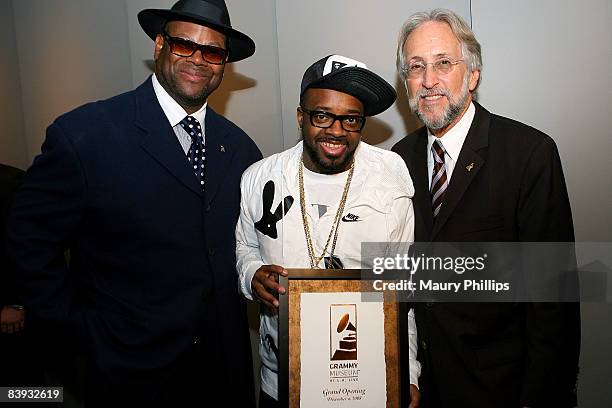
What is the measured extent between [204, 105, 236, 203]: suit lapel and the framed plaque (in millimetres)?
542

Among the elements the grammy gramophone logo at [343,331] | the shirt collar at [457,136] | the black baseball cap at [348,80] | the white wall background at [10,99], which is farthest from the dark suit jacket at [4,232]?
the shirt collar at [457,136]

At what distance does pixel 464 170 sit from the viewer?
1.91 metres

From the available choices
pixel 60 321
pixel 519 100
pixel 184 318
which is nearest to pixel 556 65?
pixel 519 100

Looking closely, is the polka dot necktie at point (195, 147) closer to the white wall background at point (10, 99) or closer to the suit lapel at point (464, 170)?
the suit lapel at point (464, 170)

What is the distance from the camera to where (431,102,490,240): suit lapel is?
1.89 meters

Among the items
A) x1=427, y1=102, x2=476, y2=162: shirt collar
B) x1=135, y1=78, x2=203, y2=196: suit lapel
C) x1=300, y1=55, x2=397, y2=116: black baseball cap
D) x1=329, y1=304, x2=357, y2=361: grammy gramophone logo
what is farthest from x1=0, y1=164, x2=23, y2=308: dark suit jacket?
x1=427, y1=102, x2=476, y2=162: shirt collar

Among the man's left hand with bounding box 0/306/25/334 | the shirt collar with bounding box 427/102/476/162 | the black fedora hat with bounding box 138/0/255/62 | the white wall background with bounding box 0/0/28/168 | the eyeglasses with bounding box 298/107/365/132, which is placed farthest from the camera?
the white wall background with bounding box 0/0/28/168

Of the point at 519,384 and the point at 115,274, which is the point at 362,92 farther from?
the point at 519,384

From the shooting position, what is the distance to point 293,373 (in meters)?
1.63

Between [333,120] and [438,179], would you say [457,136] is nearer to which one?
[438,179]

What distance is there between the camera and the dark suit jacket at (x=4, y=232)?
197 centimetres

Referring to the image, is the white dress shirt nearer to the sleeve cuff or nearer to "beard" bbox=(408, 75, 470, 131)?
the sleeve cuff

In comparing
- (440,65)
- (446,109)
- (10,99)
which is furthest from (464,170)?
(10,99)

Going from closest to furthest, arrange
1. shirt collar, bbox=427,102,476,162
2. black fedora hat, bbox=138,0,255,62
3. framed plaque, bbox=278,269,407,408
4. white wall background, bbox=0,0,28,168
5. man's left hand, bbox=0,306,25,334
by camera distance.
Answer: framed plaque, bbox=278,269,407,408 < black fedora hat, bbox=138,0,255,62 < shirt collar, bbox=427,102,476,162 < man's left hand, bbox=0,306,25,334 < white wall background, bbox=0,0,28,168
